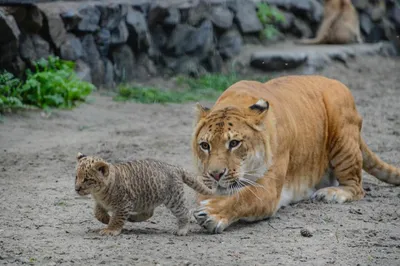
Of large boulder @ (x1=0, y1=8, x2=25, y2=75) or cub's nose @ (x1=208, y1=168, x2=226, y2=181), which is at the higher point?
cub's nose @ (x1=208, y1=168, x2=226, y2=181)

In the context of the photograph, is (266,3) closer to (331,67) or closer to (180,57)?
(331,67)

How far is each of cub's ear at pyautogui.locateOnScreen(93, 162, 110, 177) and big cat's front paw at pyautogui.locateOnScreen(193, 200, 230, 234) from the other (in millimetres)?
779

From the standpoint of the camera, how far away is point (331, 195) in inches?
291

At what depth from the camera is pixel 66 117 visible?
10477 mm

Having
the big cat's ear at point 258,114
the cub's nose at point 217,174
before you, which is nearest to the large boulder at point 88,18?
the big cat's ear at point 258,114

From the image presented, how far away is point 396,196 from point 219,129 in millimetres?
2146

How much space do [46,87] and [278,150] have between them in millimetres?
4745

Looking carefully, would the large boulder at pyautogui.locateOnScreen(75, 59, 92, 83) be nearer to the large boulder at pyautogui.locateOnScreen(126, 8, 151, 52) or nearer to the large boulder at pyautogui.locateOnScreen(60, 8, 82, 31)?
the large boulder at pyautogui.locateOnScreen(60, 8, 82, 31)

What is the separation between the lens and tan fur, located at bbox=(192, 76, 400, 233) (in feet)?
20.6

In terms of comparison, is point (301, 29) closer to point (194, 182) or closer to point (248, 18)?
point (248, 18)

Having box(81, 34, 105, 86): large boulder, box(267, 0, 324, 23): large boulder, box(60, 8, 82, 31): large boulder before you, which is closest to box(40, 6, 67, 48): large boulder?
box(60, 8, 82, 31): large boulder

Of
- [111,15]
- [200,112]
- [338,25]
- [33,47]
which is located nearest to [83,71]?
[33,47]

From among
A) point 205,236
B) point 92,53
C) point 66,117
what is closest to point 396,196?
point 205,236

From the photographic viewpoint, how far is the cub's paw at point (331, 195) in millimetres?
7387
